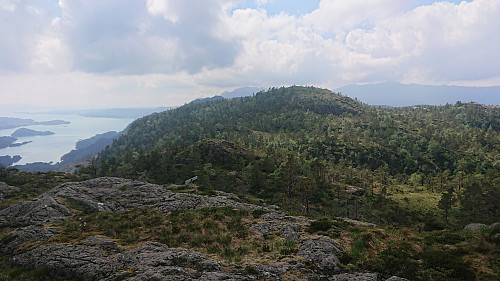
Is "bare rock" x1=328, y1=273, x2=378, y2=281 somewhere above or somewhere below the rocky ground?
above

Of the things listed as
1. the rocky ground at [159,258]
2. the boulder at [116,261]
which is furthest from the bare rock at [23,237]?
the boulder at [116,261]

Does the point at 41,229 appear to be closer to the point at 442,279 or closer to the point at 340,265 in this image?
the point at 340,265

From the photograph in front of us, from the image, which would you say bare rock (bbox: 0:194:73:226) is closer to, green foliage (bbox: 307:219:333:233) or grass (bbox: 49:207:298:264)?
grass (bbox: 49:207:298:264)

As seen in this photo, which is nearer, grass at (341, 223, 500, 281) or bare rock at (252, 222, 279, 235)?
grass at (341, 223, 500, 281)

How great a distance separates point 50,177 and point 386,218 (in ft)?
392

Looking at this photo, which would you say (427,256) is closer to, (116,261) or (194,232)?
(194,232)

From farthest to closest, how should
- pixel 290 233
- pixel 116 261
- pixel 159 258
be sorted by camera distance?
A: pixel 290 233
pixel 159 258
pixel 116 261

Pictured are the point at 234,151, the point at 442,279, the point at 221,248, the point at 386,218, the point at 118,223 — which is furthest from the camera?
the point at 234,151

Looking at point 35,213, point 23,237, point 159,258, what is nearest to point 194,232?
point 159,258

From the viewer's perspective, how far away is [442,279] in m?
14.4

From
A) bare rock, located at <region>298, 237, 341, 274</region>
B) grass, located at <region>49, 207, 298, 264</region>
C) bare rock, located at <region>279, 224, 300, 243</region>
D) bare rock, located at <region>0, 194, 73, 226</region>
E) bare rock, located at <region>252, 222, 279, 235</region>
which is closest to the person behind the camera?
bare rock, located at <region>298, 237, 341, 274</region>

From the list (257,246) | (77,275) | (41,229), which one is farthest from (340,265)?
(41,229)

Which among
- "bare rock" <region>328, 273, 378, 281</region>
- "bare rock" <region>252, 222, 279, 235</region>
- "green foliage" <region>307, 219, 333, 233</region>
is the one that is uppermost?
"bare rock" <region>328, 273, 378, 281</region>

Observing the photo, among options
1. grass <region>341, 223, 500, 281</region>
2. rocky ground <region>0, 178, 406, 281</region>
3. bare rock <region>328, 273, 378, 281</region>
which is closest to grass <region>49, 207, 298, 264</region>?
rocky ground <region>0, 178, 406, 281</region>
